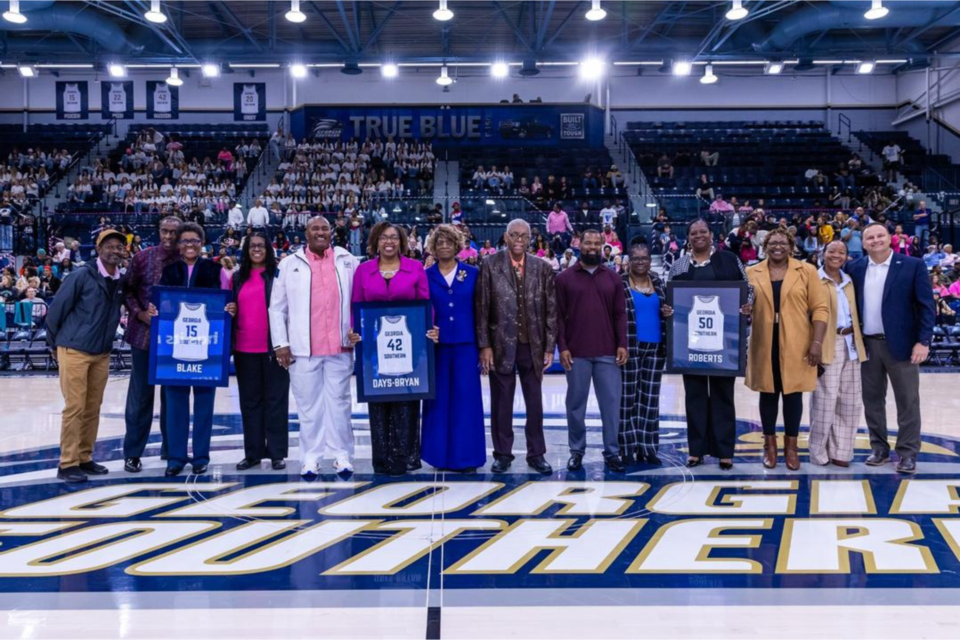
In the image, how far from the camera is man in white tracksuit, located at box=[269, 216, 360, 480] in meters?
5.52

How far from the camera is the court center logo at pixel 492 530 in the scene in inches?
144

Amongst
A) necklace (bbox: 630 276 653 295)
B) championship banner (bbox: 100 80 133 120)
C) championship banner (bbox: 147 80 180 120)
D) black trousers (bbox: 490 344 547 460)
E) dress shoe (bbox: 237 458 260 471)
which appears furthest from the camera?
championship banner (bbox: 147 80 180 120)

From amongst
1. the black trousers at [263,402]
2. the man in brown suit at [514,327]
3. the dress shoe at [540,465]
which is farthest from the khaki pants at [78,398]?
the dress shoe at [540,465]

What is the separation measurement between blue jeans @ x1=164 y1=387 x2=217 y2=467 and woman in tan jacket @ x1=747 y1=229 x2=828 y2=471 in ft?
11.9

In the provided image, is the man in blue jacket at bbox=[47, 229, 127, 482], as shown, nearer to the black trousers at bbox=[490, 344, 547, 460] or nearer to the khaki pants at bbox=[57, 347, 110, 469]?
the khaki pants at bbox=[57, 347, 110, 469]

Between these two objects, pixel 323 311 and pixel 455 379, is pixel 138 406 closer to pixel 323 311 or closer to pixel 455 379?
pixel 323 311

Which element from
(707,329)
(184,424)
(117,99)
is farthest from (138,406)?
(117,99)

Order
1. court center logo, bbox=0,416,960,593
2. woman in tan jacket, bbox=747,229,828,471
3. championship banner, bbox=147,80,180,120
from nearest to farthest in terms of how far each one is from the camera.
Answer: court center logo, bbox=0,416,960,593
woman in tan jacket, bbox=747,229,828,471
championship banner, bbox=147,80,180,120

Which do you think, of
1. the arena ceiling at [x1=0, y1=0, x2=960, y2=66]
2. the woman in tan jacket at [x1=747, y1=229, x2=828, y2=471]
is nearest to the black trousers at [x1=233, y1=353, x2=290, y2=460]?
the woman in tan jacket at [x1=747, y1=229, x2=828, y2=471]

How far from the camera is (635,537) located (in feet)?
13.8

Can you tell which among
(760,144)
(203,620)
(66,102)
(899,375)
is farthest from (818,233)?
(66,102)

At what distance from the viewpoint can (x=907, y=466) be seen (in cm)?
554

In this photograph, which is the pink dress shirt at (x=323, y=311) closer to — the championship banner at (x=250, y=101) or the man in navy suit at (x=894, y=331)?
the man in navy suit at (x=894, y=331)

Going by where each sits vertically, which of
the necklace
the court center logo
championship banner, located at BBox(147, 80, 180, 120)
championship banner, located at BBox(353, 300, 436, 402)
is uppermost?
championship banner, located at BBox(147, 80, 180, 120)
